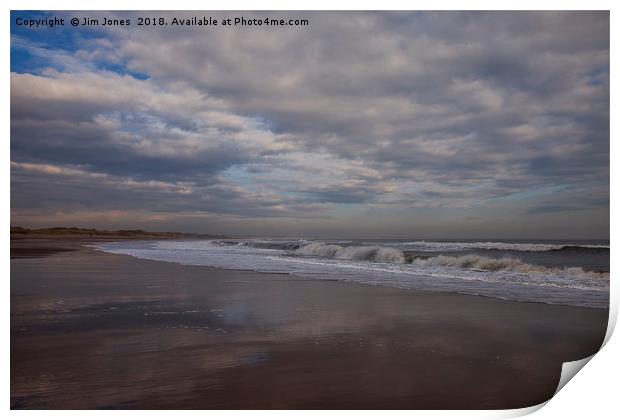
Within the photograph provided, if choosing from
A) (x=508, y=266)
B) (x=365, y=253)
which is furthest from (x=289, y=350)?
(x=365, y=253)

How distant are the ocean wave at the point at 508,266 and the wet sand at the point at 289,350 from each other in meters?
3.37

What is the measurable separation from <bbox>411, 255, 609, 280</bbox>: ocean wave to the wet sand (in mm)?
3367

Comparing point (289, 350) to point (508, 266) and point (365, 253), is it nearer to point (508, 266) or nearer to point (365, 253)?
point (508, 266)

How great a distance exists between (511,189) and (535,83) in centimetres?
146

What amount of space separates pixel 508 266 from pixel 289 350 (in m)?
7.38

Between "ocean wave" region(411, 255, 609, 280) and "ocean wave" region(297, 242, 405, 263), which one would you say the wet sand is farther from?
"ocean wave" region(297, 242, 405, 263)

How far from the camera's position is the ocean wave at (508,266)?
7805 mm

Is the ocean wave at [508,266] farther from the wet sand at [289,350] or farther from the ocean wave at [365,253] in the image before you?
the wet sand at [289,350]

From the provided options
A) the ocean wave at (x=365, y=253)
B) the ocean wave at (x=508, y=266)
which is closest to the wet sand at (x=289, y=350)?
the ocean wave at (x=508, y=266)

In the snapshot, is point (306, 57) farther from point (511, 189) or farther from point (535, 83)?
point (511, 189)

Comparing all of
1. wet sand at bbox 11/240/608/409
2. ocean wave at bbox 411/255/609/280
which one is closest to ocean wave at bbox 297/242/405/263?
ocean wave at bbox 411/255/609/280

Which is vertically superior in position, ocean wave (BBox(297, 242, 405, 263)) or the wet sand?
ocean wave (BBox(297, 242, 405, 263))

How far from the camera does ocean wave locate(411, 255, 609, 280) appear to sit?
307 inches
